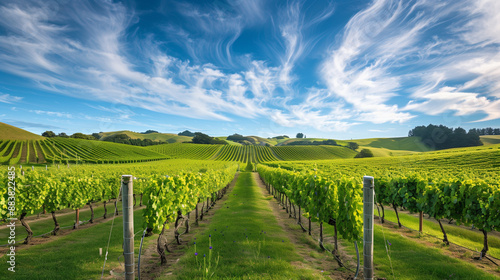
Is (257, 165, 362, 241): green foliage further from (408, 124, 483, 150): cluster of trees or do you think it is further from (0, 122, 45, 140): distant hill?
(408, 124, 483, 150): cluster of trees

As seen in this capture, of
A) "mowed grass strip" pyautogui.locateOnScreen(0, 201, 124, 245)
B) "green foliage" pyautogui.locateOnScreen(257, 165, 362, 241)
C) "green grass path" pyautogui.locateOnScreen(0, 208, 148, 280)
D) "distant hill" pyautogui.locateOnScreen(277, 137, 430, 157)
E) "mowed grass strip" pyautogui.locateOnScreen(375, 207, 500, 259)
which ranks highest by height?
"distant hill" pyautogui.locateOnScreen(277, 137, 430, 157)

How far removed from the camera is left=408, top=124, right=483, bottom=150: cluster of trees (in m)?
89.9

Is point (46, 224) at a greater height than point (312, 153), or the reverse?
point (312, 153)

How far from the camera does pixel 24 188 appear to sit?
32.9 feet

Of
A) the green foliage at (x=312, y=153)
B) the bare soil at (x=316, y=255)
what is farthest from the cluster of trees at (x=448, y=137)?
the bare soil at (x=316, y=255)

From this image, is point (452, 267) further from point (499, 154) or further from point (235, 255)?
point (499, 154)

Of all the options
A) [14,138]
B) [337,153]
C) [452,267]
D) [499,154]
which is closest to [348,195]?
[452,267]

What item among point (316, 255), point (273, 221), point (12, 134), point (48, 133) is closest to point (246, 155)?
point (12, 134)

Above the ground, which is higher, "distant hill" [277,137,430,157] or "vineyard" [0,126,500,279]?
"distant hill" [277,137,430,157]

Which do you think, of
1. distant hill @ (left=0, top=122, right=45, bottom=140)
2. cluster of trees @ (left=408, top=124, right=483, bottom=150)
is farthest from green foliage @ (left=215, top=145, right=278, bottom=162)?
cluster of trees @ (left=408, top=124, right=483, bottom=150)

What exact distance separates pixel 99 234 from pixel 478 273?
1465cm

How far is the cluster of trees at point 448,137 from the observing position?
89.9m

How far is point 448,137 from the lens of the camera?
9306 centimetres

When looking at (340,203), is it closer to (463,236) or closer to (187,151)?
(463,236)
